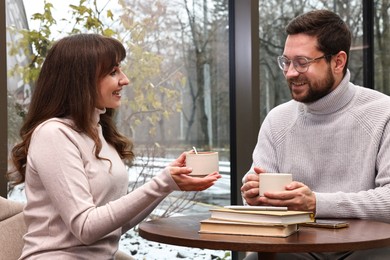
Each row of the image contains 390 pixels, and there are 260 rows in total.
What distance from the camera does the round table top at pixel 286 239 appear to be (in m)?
1.64

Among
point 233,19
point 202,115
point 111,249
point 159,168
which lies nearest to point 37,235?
point 111,249

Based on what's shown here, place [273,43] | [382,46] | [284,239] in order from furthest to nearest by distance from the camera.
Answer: [382,46] < [273,43] < [284,239]

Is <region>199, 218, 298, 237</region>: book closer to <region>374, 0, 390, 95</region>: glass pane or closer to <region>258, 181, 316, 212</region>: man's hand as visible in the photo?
<region>258, 181, 316, 212</region>: man's hand

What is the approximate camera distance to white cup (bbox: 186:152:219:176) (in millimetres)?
1959

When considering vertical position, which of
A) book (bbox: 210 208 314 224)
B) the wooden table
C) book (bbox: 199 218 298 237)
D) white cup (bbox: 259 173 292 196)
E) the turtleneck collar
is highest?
the turtleneck collar

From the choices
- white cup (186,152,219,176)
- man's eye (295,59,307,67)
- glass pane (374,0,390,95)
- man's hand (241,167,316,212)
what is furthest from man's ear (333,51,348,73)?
glass pane (374,0,390,95)

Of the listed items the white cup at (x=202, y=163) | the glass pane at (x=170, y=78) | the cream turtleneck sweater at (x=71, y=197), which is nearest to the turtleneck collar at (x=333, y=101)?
the white cup at (x=202, y=163)

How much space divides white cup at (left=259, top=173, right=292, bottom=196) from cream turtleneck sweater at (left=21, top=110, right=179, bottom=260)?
0.86ft

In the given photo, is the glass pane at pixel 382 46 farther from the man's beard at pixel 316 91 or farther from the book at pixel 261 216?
the book at pixel 261 216

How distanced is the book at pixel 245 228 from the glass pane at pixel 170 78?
62.9 inches

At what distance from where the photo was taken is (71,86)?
6.94 ft

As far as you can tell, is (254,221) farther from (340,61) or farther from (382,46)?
(382,46)

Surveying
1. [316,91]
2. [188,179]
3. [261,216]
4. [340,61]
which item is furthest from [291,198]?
[340,61]

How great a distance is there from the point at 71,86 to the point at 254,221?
0.76 metres
